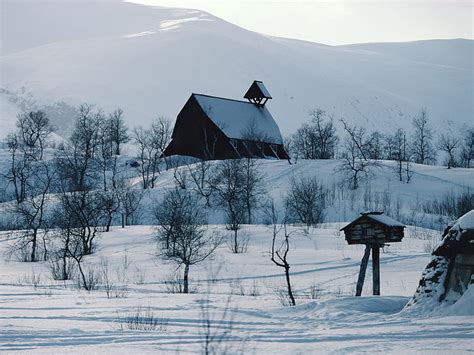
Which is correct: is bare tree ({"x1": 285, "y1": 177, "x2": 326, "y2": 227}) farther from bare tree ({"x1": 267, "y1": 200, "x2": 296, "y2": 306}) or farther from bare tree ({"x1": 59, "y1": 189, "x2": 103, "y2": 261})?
bare tree ({"x1": 59, "y1": 189, "x2": 103, "y2": 261})

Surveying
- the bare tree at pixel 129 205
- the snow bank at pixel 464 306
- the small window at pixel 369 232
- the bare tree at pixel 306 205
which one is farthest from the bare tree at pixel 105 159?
the snow bank at pixel 464 306

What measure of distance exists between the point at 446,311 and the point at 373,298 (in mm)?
2329

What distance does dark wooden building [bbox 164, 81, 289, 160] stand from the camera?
63.0 metres

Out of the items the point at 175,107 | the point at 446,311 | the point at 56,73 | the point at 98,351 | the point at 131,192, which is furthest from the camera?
the point at 56,73

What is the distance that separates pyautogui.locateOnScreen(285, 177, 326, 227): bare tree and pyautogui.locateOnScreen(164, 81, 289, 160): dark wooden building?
1438 cm

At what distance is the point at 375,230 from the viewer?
1566 centimetres

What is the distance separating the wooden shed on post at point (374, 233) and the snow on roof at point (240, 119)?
46551mm

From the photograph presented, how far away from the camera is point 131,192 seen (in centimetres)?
5206

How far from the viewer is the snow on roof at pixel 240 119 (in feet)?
209

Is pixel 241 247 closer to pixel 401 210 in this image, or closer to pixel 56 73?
pixel 401 210

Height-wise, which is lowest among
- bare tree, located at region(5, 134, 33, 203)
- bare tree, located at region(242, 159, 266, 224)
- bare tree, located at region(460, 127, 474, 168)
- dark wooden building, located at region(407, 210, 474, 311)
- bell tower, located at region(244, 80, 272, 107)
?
dark wooden building, located at region(407, 210, 474, 311)

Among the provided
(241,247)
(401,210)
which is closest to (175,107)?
(401,210)

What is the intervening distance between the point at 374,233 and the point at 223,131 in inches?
1867

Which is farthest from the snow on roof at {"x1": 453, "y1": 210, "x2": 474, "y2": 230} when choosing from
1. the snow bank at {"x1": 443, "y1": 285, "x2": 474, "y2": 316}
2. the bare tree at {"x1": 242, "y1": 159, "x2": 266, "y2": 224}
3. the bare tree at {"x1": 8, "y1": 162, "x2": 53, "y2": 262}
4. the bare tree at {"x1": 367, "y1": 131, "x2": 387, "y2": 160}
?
the bare tree at {"x1": 367, "y1": 131, "x2": 387, "y2": 160}
